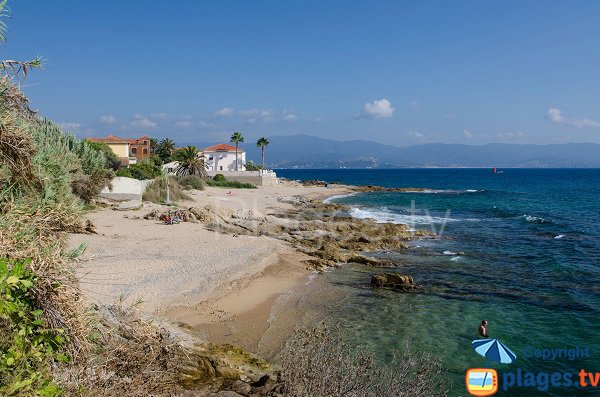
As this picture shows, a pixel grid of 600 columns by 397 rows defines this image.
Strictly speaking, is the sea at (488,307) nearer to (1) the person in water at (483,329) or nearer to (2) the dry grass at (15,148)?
(1) the person in water at (483,329)

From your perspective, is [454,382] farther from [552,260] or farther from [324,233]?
[324,233]

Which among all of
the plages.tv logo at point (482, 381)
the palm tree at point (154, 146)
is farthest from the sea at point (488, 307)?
the palm tree at point (154, 146)

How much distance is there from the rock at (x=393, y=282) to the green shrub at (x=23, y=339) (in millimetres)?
14937

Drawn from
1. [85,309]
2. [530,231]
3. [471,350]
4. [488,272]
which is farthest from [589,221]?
[85,309]

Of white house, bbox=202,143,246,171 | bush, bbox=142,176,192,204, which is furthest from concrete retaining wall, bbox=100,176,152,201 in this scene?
white house, bbox=202,143,246,171

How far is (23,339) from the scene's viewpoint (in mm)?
4824

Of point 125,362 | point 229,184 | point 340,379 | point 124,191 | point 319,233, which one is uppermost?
point 124,191

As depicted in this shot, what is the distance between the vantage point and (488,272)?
22000mm

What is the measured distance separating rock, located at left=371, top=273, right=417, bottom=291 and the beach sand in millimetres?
3197

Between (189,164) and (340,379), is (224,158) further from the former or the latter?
(340,379)

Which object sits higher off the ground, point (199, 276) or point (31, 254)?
point (31, 254)

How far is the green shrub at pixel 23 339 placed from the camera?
4.38m

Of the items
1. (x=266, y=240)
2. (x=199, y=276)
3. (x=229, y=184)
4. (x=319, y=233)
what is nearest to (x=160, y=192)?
(x=266, y=240)

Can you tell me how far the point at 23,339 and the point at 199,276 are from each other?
13.2 meters
